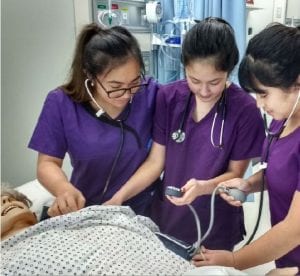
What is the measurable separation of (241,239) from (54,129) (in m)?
0.82

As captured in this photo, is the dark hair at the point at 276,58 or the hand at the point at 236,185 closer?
the dark hair at the point at 276,58

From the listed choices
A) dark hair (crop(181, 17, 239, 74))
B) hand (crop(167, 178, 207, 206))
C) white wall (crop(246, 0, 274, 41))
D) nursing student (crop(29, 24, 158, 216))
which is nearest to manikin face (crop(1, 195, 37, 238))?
nursing student (crop(29, 24, 158, 216))

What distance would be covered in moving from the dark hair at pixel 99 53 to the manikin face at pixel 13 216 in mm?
444

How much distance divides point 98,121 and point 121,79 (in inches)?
8.0

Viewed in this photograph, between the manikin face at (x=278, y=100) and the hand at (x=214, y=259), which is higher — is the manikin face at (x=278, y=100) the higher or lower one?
the higher one

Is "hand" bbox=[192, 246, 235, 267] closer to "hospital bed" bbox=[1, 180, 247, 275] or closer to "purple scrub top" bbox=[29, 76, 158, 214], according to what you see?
"hospital bed" bbox=[1, 180, 247, 275]

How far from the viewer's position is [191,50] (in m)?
1.14

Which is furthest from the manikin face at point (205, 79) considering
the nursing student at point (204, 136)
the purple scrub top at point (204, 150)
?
the purple scrub top at point (204, 150)

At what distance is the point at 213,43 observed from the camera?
3.70ft

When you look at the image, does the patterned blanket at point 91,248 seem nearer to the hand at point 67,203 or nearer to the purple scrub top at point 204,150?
the hand at point 67,203

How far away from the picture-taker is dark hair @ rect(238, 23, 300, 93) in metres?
0.91

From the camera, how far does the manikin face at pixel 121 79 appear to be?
4.08 feet

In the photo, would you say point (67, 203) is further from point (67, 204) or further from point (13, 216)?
point (13, 216)

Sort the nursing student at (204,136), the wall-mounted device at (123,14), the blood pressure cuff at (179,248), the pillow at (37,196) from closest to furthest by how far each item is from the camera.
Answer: the blood pressure cuff at (179,248), the nursing student at (204,136), the pillow at (37,196), the wall-mounted device at (123,14)
